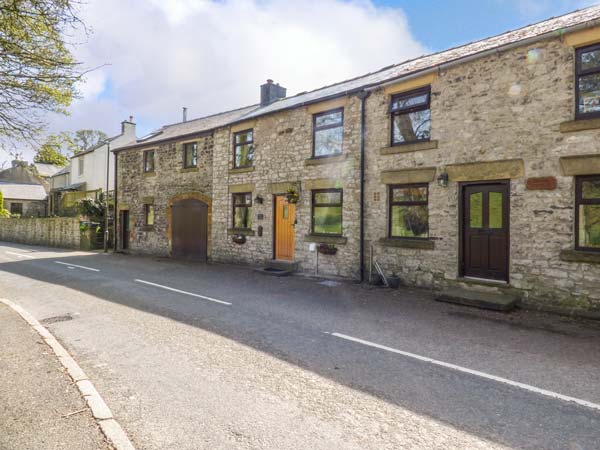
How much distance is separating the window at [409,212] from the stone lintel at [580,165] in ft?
10.2

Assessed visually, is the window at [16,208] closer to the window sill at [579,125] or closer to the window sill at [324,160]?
the window sill at [324,160]

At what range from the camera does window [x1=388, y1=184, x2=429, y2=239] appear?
10227 mm

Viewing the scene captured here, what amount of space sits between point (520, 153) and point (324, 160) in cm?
564

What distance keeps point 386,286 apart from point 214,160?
9589 mm

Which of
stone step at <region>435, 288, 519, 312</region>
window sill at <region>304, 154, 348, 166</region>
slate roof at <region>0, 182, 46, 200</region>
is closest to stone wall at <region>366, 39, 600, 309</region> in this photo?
stone step at <region>435, 288, 519, 312</region>

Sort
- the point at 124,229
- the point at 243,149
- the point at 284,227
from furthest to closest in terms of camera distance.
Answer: the point at 124,229 → the point at 243,149 → the point at 284,227

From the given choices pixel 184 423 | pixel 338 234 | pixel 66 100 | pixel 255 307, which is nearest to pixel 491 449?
pixel 184 423

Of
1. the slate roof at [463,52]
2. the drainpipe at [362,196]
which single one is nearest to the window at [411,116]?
the slate roof at [463,52]

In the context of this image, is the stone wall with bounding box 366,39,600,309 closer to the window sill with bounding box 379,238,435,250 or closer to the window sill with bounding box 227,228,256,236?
the window sill with bounding box 379,238,435,250

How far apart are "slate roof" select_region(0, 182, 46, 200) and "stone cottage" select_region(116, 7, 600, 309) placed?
42445 millimetres

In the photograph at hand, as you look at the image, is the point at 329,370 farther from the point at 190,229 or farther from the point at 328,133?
the point at 190,229

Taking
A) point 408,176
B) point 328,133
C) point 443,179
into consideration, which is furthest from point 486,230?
point 328,133

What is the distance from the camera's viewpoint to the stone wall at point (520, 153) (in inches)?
309

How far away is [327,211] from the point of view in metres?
12.5
